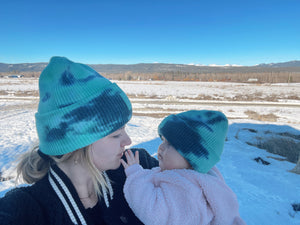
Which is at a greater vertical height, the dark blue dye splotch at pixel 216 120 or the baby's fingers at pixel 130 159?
the dark blue dye splotch at pixel 216 120

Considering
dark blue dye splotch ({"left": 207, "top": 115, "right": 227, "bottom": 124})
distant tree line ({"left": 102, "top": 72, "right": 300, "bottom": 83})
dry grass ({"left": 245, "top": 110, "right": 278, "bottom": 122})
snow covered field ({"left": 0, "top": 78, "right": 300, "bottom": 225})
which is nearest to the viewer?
dark blue dye splotch ({"left": 207, "top": 115, "right": 227, "bottom": 124})

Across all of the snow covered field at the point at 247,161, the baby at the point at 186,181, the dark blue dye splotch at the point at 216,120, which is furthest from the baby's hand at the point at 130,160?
the snow covered field at the point at 247,161

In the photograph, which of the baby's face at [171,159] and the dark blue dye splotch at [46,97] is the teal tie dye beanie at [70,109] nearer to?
the dark blue dye splotch at [46,97]

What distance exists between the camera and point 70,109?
1.04 m

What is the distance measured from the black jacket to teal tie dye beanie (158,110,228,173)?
21.3 inches

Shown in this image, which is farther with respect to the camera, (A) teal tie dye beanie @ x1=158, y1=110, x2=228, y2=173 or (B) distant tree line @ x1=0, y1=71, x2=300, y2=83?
(B) distant tree line @ x1=0, y1=71, x2=300, y2=83

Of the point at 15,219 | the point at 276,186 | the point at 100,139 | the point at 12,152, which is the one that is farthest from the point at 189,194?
the point at 12,152

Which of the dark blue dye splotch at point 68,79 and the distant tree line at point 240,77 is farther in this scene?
the distant tree line at point 240,77

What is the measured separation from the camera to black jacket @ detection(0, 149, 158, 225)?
2.83 feet

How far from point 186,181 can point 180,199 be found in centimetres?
12

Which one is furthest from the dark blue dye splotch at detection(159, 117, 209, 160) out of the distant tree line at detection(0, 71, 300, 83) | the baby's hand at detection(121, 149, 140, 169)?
the distant tree line at detection(0, 71, 300, 83)

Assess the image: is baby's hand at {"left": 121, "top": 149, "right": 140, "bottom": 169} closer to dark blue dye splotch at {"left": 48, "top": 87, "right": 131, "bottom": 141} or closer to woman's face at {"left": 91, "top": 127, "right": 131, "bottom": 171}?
woman's face at {"left": 91, "top": 127, "right": 131, "bottom": 171}

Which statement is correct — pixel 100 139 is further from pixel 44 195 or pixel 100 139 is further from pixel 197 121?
pixel 197 121

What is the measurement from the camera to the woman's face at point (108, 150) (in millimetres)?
1165
